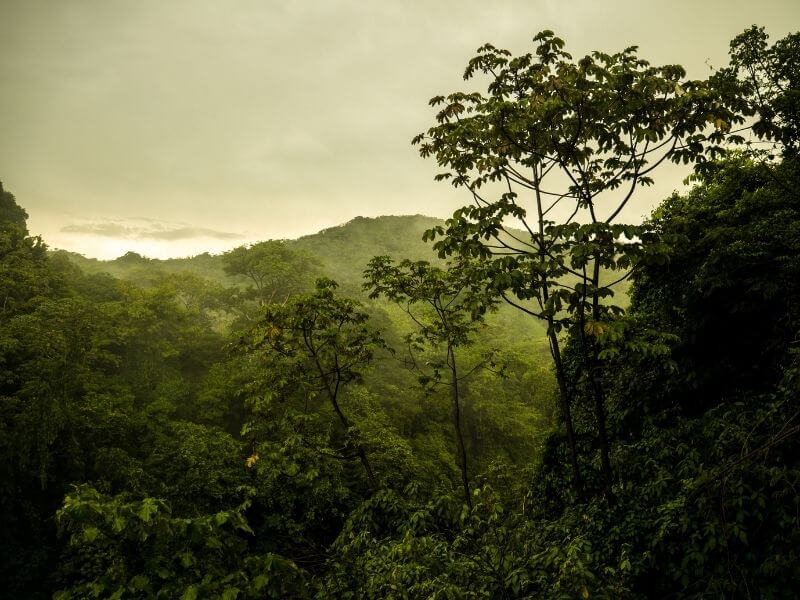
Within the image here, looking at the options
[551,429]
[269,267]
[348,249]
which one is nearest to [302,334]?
[551,429]

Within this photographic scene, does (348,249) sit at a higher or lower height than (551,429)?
higher

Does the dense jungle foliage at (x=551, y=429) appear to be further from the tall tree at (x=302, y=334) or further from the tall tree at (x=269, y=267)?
the tall tree at (x=269, y=267)

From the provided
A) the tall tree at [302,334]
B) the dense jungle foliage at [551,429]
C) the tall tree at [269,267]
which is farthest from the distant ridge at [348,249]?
the tall tree at [302,334]

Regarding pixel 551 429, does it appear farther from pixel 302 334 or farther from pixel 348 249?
pixel 348 249

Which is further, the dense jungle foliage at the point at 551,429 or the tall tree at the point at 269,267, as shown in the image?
the tall tree at the point at 269,267

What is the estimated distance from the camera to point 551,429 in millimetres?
11125

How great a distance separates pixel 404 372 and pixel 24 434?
22295 millimetres

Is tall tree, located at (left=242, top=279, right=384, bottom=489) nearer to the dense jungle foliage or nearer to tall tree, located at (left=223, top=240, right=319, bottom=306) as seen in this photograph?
the dense jungle foliage

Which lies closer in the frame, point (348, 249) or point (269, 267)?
point (269, 267)

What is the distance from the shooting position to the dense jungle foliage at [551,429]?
4.06m

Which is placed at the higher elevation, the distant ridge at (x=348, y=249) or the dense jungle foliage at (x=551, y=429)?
the distant ridge at (x=348, y=249)

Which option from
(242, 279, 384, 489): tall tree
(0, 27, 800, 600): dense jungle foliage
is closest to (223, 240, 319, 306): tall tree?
(0, 27, 800, 600): dense jungle foliage

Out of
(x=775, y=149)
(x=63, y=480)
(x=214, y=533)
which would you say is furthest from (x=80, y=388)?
(x=775, y=149)

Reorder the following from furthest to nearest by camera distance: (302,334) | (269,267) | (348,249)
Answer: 1. (348,249)
2. (269,267)
3. (302,334)
